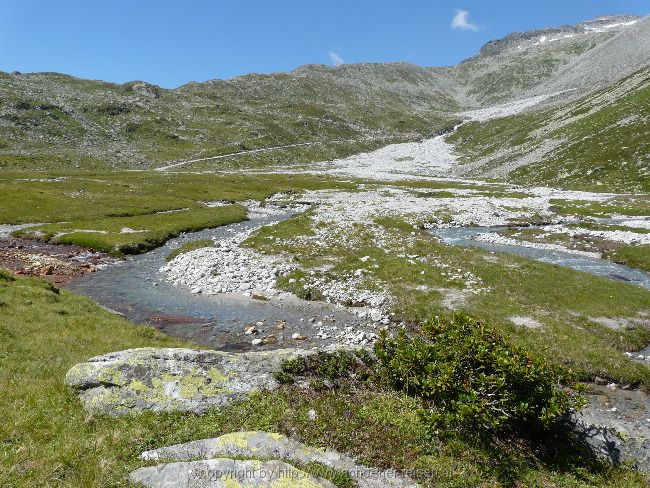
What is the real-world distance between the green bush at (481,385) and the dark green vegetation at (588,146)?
344ft

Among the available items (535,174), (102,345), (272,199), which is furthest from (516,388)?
(535,174)

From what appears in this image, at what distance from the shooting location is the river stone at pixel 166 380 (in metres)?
11.4

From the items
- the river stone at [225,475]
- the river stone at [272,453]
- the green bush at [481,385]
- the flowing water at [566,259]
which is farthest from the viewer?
the flowing water at [566,259]

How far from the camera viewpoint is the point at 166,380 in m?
12.1

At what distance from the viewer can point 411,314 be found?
27.4 metres

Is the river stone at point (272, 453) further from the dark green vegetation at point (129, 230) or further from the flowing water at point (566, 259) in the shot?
the dark green vegetation at point (129, 230)

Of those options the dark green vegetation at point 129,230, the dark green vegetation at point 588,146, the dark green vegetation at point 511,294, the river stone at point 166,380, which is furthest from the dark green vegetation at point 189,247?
the dark green vegetation at point 588,146

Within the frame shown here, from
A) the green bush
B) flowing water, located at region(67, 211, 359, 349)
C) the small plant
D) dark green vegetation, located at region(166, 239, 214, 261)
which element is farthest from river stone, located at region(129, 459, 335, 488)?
dark green vegetation, located at region(166, 239, 214, 261)

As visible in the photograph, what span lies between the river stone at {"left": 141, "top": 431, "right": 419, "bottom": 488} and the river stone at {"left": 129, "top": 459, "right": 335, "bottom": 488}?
0.47 meters

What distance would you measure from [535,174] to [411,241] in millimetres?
100935

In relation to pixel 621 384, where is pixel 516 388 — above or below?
above

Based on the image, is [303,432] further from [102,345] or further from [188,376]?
[102,345]

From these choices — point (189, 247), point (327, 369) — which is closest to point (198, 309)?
point (327, 369)

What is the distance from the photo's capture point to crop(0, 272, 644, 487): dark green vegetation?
902 cm
